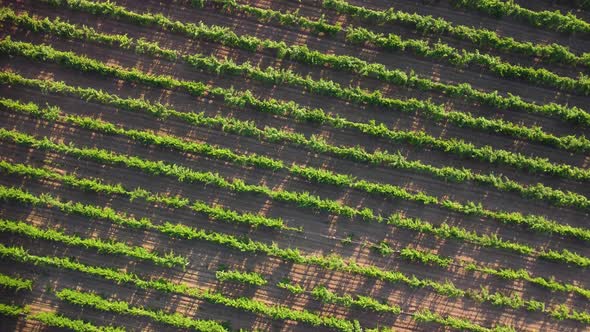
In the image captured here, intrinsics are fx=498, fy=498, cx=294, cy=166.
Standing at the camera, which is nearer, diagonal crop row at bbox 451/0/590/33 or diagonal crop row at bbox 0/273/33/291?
diagonal crop row at bbox 0/273/33/291

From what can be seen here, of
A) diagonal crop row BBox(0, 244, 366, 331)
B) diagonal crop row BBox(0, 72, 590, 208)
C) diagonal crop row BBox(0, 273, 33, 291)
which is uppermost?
diagonal crop row BBox(0, 72, 590, 208)

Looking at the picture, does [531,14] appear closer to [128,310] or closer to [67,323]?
[128,310]

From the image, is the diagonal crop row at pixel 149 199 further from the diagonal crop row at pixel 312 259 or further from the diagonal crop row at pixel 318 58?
the diagonal crop row at pixel 318 58

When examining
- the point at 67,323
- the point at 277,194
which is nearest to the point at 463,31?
the point at 277,194

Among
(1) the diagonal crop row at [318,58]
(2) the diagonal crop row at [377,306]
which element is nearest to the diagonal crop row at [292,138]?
(1) the diagonal crop row at [318,58]

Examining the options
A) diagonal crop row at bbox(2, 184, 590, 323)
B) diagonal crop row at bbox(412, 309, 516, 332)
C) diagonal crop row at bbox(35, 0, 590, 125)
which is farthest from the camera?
diagonal crop row at bbox(35, 0, 590, 125)

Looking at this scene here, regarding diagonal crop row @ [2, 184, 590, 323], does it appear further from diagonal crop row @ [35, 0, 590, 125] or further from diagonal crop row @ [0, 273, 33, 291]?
diagonal crop row @ [35, 0, 590, 125]

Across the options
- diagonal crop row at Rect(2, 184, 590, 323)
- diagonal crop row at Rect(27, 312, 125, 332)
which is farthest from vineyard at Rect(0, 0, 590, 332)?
diagonal crop row at Rect(27, 312, 125, 332)
